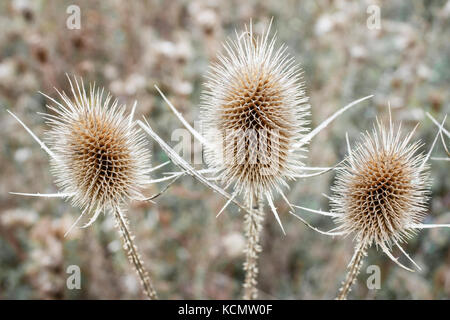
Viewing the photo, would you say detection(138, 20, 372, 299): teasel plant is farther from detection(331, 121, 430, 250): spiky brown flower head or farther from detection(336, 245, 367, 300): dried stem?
detection(336, 245, 367, 300): dried stem

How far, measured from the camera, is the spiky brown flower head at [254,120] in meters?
2.16

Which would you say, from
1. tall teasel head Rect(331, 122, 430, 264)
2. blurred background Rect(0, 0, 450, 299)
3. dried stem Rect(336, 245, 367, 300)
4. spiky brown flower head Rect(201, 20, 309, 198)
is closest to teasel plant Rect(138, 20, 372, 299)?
spiky brown flower head Rect(201, 20, 309, 198)

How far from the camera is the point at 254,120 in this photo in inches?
86.2

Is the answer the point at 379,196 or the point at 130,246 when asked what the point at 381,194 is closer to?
the point at 379,196

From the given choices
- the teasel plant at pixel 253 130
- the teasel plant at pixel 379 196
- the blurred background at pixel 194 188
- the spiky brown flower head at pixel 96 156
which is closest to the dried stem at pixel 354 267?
the teasel plant at pixel 379 196

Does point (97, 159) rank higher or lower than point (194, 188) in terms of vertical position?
higher

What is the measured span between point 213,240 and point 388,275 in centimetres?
178

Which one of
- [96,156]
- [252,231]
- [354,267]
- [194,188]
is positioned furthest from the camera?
[194,188]

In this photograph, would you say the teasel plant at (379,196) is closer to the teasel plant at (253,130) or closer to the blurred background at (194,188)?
the teasel plant at (253,130)

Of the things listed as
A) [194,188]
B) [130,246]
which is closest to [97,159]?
[130,246]

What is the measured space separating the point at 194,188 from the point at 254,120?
2730 millimetres

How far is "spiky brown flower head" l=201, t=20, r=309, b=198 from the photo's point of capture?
216 cm

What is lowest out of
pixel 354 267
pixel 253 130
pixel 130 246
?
pixel 354 267
